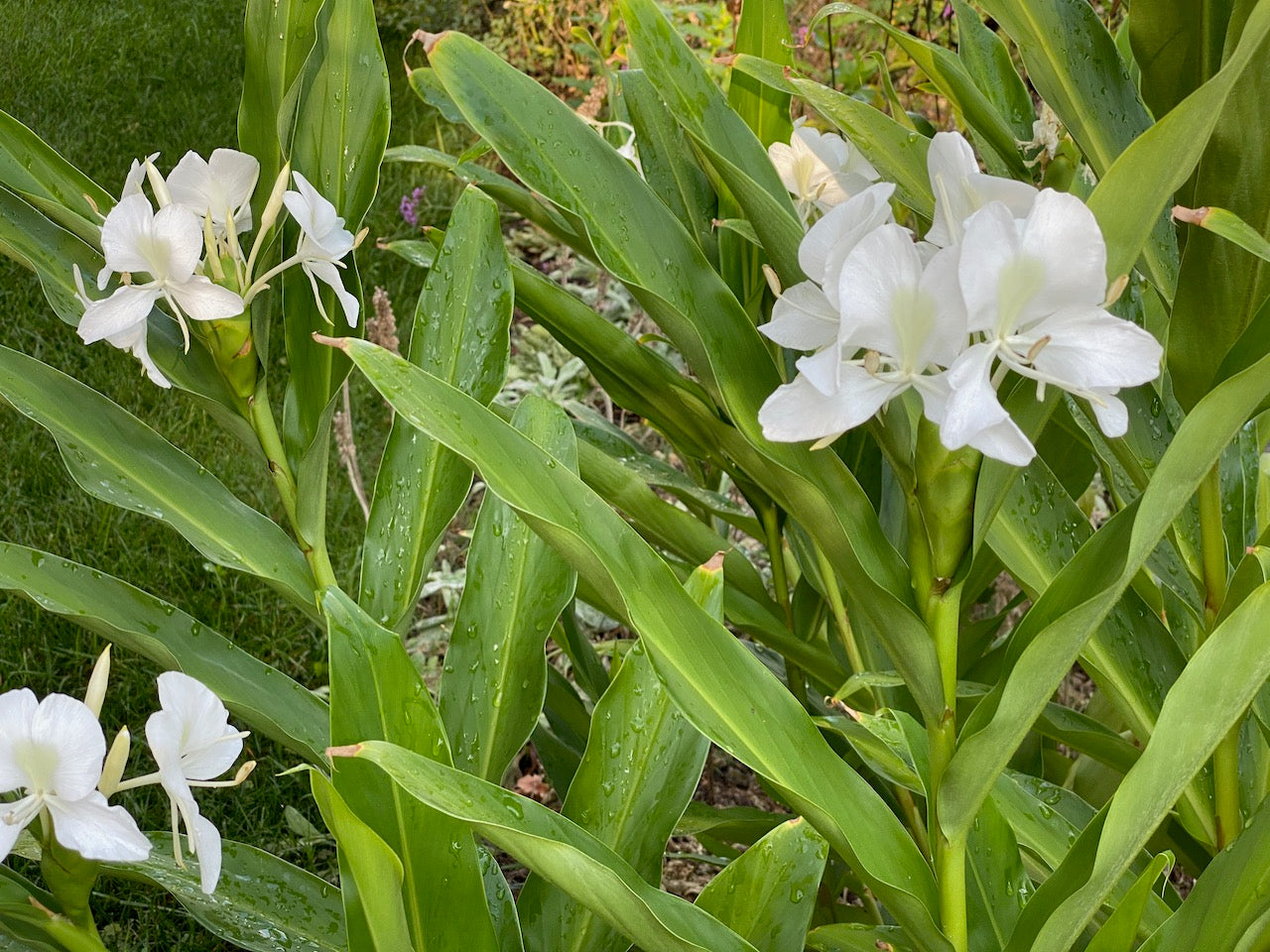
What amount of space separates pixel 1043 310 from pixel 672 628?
A: 22 centimetres

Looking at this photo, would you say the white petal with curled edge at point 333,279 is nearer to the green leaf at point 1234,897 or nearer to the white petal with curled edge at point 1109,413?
the white petal with curled edge at point 1109,413

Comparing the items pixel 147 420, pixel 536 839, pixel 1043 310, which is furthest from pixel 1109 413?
pixel 147 420

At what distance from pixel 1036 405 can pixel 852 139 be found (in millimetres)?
287

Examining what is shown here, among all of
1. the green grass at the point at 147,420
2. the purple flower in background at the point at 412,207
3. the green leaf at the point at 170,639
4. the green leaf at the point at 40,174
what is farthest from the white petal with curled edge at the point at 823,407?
the purple flower in background at the point at 412,207

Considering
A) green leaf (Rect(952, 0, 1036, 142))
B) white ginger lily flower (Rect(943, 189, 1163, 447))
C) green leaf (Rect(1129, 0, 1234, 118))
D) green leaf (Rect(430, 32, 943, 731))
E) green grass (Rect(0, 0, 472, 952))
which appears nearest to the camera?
white ginger lily flower (Rect(943, 189, 1163, 447))

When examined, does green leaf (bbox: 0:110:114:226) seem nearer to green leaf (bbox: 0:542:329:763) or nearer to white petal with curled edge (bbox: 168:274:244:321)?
white petal with curled edge (bbox: 168:274:244:321)

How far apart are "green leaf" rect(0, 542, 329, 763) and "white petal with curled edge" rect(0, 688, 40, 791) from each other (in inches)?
7.7

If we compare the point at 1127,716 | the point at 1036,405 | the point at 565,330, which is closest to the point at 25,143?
the point at 565,330

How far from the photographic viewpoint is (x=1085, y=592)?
1.99 ft

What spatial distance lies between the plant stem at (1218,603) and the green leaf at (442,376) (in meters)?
0.52

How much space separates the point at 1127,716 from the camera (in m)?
0.89

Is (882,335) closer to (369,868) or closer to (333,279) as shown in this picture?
(369,868)

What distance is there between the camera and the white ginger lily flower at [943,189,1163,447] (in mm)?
509

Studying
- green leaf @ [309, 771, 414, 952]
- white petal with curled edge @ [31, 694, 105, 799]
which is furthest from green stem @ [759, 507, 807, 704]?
white petal with curled edge @ [31, 694, 105, 799]
